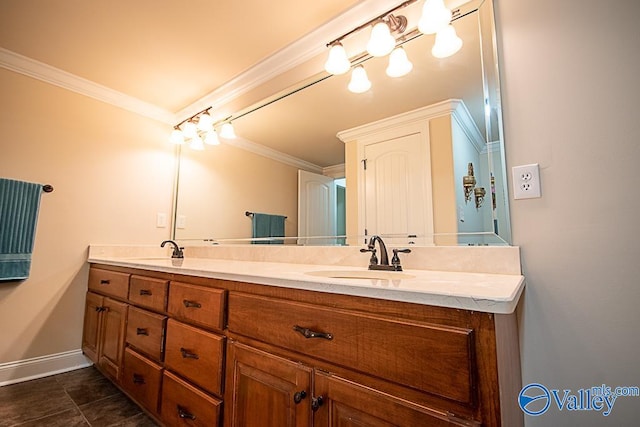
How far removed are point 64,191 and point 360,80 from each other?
2178 mm

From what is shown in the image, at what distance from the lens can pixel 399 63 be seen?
1.40 metres

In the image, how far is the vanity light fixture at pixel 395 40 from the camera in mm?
1242

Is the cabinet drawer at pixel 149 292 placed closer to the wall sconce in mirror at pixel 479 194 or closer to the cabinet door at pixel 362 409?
the cabinet door at pixel 362 409

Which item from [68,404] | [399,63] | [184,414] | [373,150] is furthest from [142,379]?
[399,63]

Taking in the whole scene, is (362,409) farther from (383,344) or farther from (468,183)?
(468,183)

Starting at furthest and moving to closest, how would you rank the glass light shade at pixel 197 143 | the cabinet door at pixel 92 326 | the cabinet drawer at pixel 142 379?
the glass light shade at pixel 197 143
the cabinet door at pixel 92 326
the cabinet drawer at pixel 142 379

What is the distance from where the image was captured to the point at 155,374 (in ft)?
4.27

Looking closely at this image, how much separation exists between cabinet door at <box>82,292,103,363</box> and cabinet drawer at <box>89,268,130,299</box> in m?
0.07

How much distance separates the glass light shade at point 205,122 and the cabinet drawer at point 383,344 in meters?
1.87

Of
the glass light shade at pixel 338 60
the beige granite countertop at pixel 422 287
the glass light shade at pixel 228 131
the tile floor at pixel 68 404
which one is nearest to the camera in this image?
the beige granite countertop at pixel 422 287

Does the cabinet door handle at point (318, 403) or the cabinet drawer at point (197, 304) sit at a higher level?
the cabinet drawer at point (197, 304)

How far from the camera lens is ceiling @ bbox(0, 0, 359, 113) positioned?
1.46 metres

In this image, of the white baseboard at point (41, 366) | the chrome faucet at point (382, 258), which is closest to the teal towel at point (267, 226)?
the chrome faucet at point (382, 258)

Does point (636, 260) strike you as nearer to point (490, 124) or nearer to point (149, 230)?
point (490, 124)
